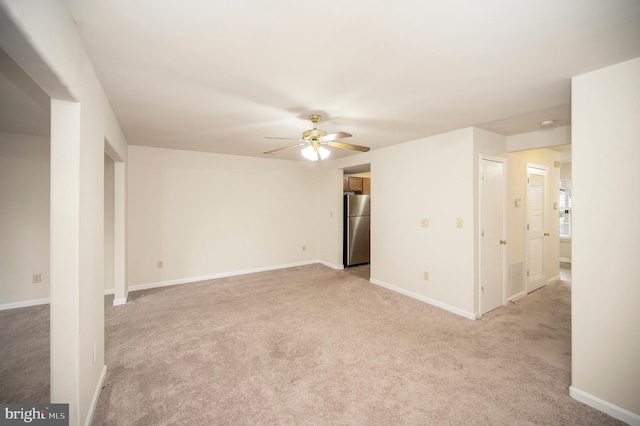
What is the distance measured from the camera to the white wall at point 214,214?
14.2 feet

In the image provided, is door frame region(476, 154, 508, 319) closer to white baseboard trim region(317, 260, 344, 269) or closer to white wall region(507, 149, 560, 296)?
white wall region(507, 149, 560, 296)

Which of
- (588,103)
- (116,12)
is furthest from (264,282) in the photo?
(588,103)

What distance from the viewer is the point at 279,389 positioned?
2.01 m

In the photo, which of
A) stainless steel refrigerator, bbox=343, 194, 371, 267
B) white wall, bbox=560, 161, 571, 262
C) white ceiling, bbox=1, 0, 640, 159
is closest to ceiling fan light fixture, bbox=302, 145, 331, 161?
white ceiling, bbox=1, 0, 640, 159

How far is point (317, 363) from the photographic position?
2.33 m

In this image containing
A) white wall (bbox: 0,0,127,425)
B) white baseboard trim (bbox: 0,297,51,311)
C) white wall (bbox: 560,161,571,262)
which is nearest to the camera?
white wall (bbox: 0,0,127,425)

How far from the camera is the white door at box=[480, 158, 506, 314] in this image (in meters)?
3.34

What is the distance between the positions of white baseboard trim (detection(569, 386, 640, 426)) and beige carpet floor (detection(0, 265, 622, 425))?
56mm

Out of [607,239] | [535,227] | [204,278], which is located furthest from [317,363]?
[535,227]

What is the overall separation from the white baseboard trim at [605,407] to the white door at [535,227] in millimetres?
2553

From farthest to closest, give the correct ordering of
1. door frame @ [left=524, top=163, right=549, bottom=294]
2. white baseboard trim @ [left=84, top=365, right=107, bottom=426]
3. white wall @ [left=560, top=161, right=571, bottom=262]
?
white wall @ [left=560, top=161, right=571, bottom=262] < door frame @ [left=524, top=163, right=549, bottom=294] < white baseboard trim @ [left=84, top=365, right=107, bottom=426]

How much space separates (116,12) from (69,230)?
1192mm

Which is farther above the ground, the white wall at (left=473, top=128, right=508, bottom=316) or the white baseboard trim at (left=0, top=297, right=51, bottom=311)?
the white wall at (left=473, top=128, right=508, bottom=316)

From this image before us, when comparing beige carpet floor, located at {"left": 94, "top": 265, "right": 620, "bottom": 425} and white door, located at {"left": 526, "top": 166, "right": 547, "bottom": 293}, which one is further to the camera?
white door, located at {"left": 526, "top": 166, "right": 547, "bottom": 293}
